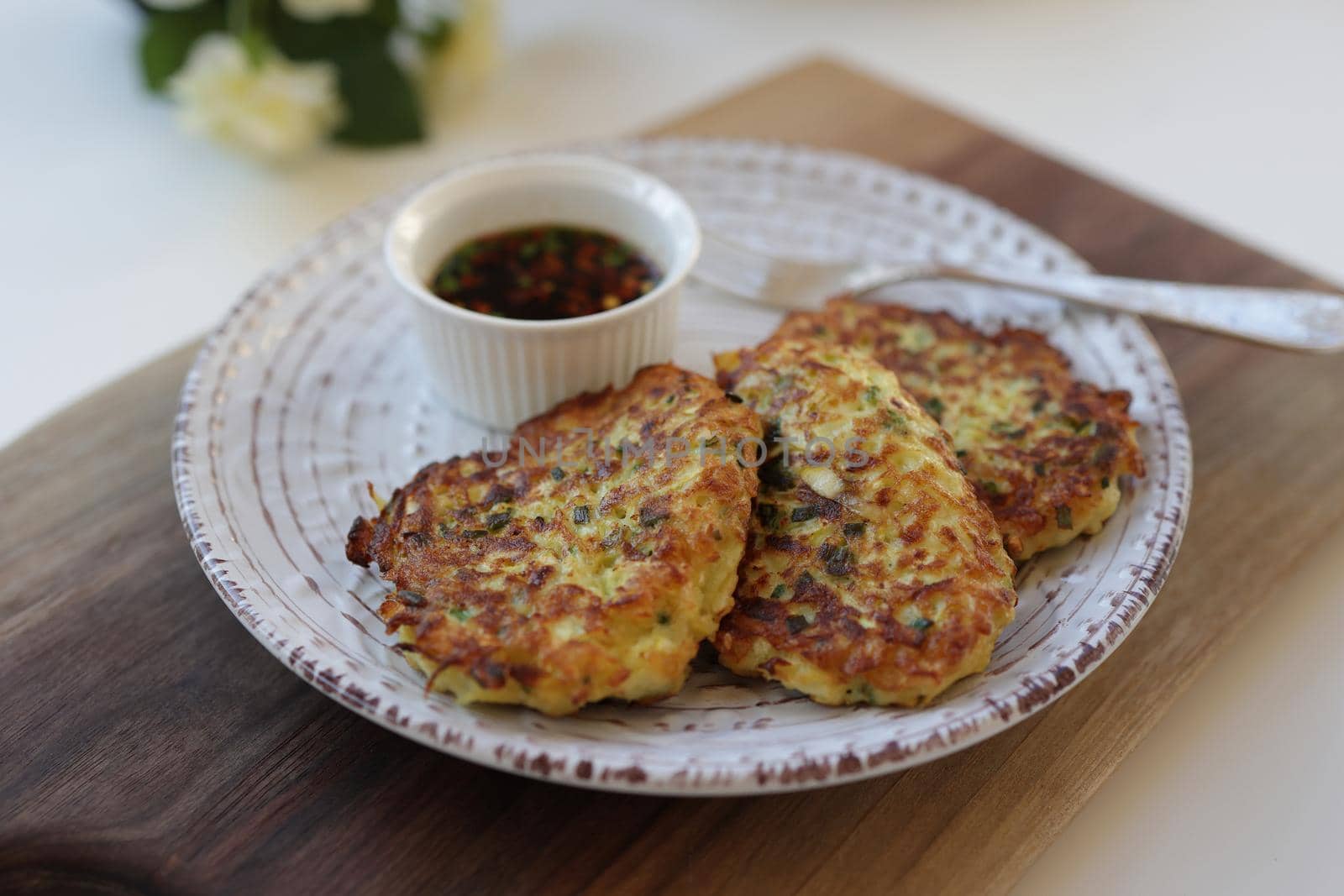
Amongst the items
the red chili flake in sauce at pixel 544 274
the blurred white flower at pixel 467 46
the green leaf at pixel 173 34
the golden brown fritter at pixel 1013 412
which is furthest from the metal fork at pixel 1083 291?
the green leaf at pixel 173 34

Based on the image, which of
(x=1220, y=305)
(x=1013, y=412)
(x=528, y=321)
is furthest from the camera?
(x=1220, y=305)

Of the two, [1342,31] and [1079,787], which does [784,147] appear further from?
[1342,31]

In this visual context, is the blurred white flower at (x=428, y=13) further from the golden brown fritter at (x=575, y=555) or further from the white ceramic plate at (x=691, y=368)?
the golden brown fritter at (x=575, y=555)

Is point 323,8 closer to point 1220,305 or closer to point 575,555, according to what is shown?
point 575,555

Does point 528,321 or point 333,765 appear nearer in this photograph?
point 333,765

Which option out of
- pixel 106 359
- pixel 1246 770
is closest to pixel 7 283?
pixel 106 359

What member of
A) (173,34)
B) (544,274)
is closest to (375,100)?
(173,34)

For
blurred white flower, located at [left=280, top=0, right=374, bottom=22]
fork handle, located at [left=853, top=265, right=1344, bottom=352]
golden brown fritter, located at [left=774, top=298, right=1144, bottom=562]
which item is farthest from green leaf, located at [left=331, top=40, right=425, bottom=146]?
fork handle, located at [left=853, top=265, right=1344, bottom=352]
